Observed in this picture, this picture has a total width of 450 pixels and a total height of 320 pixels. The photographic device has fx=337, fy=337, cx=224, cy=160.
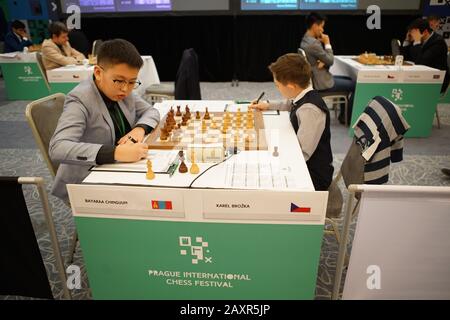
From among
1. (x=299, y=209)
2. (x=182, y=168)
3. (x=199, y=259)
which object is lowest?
(x=199, y=259)

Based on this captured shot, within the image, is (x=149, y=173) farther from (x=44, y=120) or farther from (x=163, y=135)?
(x=44, y=120)

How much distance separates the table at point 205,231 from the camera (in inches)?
53.6

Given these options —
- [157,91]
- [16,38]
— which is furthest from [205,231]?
[16,38]

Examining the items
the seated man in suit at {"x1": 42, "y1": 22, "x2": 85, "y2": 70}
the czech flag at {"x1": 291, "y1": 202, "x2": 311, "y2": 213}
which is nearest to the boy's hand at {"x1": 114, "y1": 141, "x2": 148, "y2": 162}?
the czech flag at {"x1": 291, "y1": 202, "x2": 311, "y2": 213}

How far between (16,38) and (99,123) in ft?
19.5

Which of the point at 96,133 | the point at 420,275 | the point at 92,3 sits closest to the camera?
the point at 420,275

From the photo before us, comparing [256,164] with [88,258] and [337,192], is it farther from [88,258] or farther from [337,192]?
[88,258]

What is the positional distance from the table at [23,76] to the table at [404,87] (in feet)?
15.4

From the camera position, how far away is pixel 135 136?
5.87 feet

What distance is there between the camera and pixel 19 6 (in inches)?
290

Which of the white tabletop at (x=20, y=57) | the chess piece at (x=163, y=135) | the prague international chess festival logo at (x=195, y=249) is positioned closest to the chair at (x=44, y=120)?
the chess piece at (x=163, y=135)

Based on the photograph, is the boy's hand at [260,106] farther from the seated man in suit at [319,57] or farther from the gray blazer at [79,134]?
the seated man in suit at [319,57]

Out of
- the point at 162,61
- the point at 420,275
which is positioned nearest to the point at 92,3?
the point at 162,61
